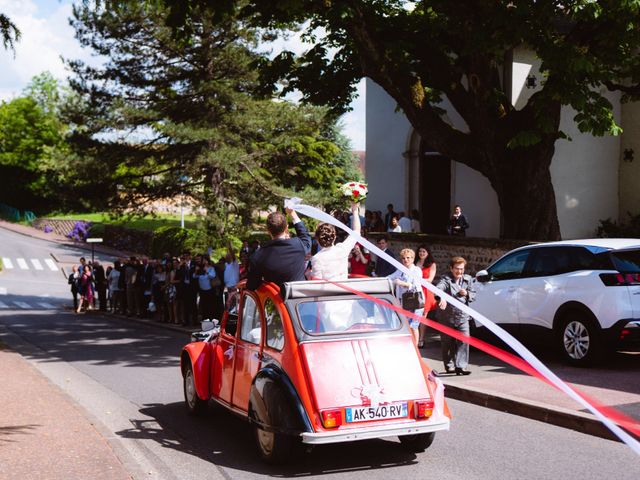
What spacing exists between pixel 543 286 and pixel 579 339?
3.42 ft

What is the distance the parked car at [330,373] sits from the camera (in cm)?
712

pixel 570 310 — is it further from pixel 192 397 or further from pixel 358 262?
pixel 358 262

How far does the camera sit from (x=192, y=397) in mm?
9812

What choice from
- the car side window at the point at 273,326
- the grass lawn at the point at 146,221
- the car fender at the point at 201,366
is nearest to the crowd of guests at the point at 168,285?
the car fender at the point at 201,366

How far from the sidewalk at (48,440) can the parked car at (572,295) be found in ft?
21.9

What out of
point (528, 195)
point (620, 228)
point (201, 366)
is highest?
point (528, 195)

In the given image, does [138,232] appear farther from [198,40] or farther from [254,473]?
[254,473]

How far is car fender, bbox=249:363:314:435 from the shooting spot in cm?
711

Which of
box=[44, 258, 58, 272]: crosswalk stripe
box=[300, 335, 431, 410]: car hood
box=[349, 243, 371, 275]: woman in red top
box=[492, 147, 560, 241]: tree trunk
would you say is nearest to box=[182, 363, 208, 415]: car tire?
box=[300, 335, 431, 410]: car hood

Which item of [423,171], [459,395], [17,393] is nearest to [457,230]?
[423,171]

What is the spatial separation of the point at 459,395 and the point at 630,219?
14776mm

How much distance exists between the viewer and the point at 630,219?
914 inches

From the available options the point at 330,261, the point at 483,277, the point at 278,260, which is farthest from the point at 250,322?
the point at 483,277

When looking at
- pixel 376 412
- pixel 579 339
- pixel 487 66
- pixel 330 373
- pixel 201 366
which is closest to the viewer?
pixel 376 412
